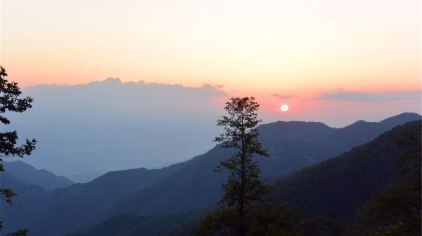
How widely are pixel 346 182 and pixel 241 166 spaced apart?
155702 mm

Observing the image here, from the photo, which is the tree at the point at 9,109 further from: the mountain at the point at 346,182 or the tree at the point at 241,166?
the mountain at the point at 346,182

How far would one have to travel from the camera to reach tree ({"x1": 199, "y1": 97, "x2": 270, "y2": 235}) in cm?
3186

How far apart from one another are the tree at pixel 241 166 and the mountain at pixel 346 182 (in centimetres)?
11990

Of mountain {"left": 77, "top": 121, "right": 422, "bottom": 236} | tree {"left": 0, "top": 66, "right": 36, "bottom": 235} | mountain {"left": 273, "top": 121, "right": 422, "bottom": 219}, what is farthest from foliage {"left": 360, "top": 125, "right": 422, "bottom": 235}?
mountain {"left": 273, "top": 121, "right": 422, "bottom": 219}

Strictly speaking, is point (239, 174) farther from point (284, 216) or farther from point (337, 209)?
point (337, 209)

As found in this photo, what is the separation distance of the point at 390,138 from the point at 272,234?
167875 mm

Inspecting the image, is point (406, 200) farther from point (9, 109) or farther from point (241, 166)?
point (9, 109)

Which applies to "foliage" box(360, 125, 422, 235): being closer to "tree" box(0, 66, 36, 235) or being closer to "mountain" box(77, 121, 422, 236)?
"tree" box(0, 66, 36, 235)

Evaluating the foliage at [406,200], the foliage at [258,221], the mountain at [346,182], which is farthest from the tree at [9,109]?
the mountain at [346,182]

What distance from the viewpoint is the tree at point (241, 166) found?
31858 millimetres

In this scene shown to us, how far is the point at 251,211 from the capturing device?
31562 mm

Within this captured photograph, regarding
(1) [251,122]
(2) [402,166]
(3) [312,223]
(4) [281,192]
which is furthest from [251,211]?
(4) [281,192]

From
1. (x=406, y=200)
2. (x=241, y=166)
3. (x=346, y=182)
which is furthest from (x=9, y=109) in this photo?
(x=346, y=182)

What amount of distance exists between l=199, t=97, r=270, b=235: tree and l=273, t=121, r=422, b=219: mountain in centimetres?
11990
